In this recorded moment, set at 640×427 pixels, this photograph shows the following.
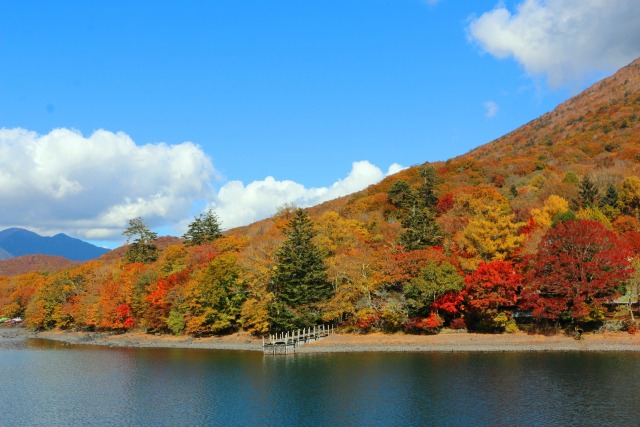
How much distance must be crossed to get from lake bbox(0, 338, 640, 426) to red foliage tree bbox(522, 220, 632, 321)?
19.5 ft

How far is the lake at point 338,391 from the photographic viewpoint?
1278 inches

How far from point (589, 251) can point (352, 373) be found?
1156 inches

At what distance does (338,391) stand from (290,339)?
23.7 metres

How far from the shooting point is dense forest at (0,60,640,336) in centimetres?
5509

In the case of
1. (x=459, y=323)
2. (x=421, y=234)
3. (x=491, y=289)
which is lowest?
(x=459, y=323)

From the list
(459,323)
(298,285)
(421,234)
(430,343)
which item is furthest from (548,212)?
(298,285)

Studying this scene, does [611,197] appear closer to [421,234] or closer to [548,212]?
[548,212]

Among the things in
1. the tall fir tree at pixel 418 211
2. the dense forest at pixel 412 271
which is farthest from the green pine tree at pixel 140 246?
the tall fir tree at pixel 418 211

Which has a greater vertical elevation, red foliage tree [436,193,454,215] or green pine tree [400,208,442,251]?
red foliage tree [436,193,454,215]

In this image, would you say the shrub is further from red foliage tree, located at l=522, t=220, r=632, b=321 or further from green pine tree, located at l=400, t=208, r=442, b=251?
green pine tree, located at l=400, t=208, r=442, b=251

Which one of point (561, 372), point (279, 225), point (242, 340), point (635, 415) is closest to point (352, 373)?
point (561, 372)

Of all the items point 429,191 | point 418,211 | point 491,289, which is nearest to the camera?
point 491,289

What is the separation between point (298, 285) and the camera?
212 ft

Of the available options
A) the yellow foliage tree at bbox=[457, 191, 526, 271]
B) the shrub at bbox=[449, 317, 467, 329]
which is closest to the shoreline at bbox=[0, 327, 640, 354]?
the shrub at bbox=[449, 317, 467, 329]
